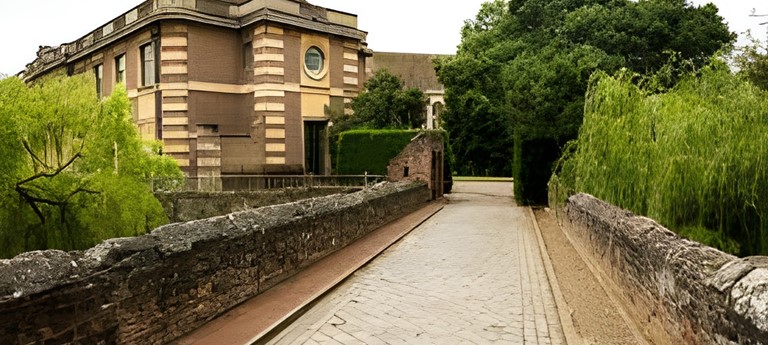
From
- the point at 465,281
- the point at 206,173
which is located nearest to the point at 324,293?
the point at 465,281

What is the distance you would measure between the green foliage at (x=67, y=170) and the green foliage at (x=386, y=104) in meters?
14.4

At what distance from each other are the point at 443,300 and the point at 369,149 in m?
20.3

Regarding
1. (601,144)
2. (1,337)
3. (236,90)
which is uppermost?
(236,90)

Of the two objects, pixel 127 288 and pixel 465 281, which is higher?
pixel 127 288

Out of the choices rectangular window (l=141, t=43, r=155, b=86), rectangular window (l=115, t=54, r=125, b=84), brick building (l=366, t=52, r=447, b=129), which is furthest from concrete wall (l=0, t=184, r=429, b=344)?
brick building (l=366, t=52, r=447, b=129)

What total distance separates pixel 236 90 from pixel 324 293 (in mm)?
25622

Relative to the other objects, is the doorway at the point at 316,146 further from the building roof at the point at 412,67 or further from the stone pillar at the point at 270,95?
the building roof at the point at 412,67

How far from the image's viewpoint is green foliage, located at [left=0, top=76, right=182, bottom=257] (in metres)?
15.2

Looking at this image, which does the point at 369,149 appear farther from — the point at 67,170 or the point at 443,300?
the point at 443,300

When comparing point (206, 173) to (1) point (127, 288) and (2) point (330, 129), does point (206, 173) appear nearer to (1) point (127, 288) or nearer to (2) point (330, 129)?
(2) point (330, 129)

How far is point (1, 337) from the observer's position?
4102mm

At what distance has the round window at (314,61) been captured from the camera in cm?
3250

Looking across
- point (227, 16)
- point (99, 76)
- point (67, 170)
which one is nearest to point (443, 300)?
point (67, 170)

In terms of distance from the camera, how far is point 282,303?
7883mm
